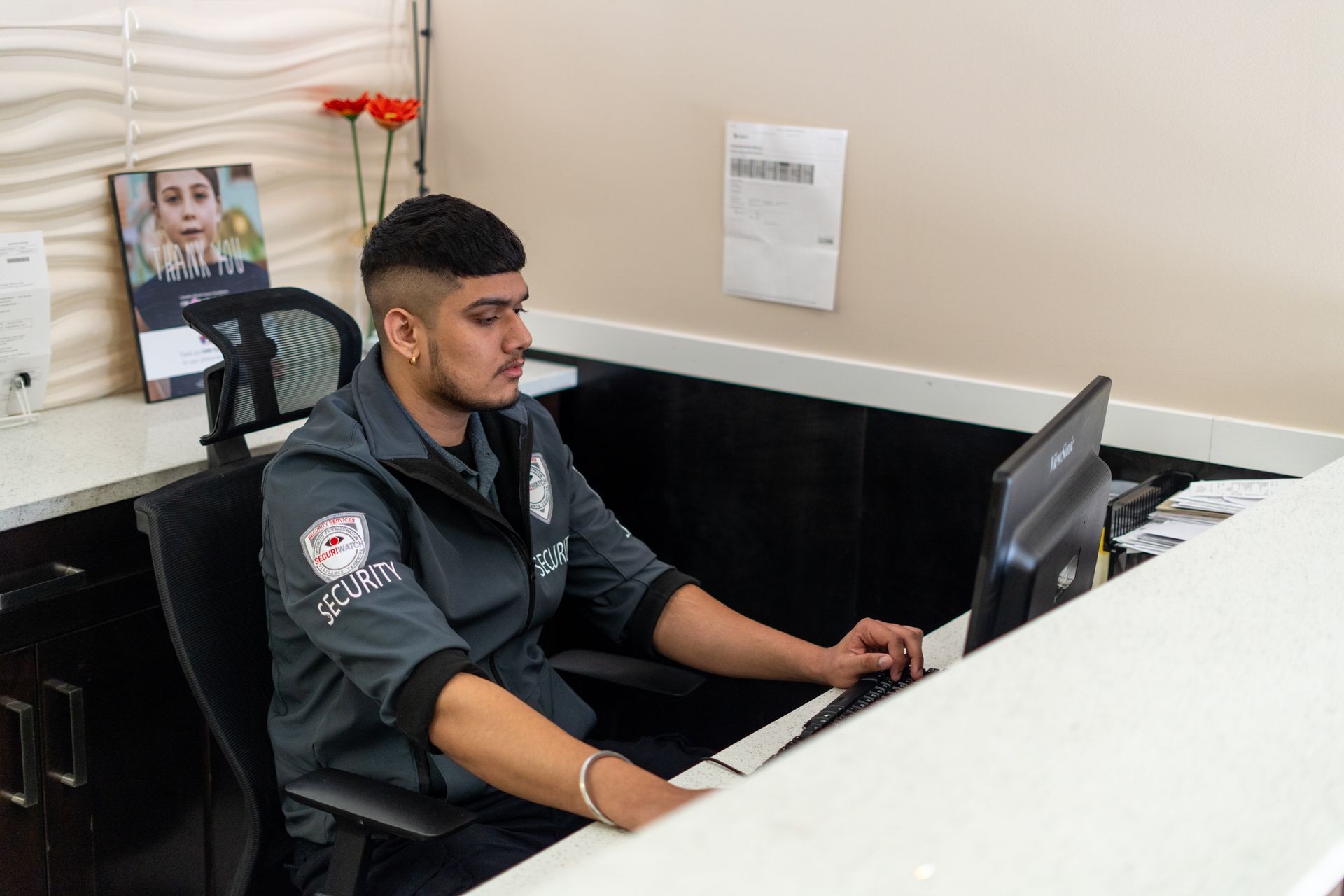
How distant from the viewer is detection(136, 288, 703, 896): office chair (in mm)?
1334

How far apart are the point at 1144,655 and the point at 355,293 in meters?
2.10

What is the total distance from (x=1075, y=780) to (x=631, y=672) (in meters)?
0.99

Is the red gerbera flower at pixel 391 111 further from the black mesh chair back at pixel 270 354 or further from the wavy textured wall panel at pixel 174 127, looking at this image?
the black mesh chair back at pixel 270 354

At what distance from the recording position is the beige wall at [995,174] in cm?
173

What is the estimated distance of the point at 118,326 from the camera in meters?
2.28

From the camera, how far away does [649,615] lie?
1.77 metres

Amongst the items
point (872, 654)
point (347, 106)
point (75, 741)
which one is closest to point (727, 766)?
point (872, 654)

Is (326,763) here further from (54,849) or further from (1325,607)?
(1325,607)

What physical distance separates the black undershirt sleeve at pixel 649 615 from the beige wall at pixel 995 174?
64 cm

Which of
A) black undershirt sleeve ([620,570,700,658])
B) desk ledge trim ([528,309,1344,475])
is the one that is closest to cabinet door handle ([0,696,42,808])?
black undershirt sleeve ([620,570,700,658])

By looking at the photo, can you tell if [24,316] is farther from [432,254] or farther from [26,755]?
[432,254]

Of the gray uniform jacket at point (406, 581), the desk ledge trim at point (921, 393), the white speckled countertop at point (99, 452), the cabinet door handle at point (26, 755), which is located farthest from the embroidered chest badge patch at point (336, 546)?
the desk ledge trim at point (921, 393)

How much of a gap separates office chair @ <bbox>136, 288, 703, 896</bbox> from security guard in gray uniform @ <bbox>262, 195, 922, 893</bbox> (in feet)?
0.15

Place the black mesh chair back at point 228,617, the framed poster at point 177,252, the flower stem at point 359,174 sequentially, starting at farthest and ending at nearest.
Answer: the flower stem at point 359,174, the framed poster at point 177,252, the black mesh chair back at point 228,617
